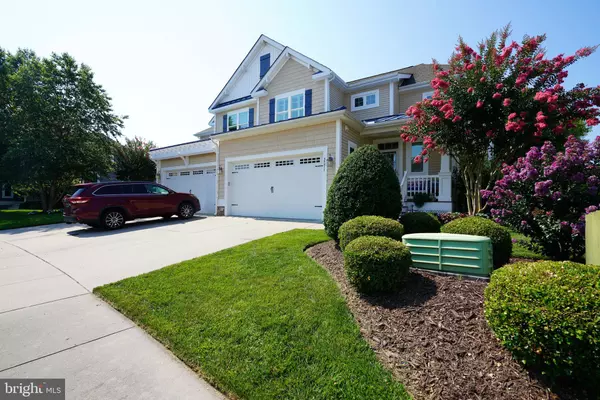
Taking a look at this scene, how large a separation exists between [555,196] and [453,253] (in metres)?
1.74

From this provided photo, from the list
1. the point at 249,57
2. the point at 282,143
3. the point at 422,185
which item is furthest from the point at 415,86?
the point at 249,57

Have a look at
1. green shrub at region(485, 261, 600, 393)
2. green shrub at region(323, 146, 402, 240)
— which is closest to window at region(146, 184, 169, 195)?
green shrub at region(323, 146, 402, 240)

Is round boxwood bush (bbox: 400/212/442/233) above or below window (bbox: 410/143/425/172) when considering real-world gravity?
below

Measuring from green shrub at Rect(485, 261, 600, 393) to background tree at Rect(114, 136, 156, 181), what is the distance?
20.9m

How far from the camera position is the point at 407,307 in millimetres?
2891

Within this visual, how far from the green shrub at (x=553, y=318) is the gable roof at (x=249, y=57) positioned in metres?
15.3

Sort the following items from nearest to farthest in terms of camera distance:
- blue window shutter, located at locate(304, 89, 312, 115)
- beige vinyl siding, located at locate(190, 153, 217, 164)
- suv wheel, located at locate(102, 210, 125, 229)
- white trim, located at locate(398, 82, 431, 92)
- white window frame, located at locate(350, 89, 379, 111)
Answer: suv wheel, located at locate(102, 210, 125, 229)
white trim, located at locate(398, 82, 431, 92)
blue window shutter, located at locate(304, 89, 312, 115)
white window frame, located at locate(350, 89, 379, 111)
beige vinyl siding, located at locate(190, 153, 217, 164)

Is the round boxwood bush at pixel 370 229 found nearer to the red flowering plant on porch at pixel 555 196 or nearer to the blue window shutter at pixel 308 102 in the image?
the red flowering plant on porch at pixel 555 196

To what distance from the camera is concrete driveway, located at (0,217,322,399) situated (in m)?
2.11

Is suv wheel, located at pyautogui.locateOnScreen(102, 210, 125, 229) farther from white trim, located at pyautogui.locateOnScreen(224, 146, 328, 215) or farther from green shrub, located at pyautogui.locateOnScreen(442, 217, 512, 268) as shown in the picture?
green shrub, located at pyautogui.locateOnScreen(442, 217, 512, 268)

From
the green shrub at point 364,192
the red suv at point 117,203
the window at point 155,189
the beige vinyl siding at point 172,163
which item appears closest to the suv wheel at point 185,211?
the red suv at point 117,203

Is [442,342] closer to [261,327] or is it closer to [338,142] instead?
[261,327]

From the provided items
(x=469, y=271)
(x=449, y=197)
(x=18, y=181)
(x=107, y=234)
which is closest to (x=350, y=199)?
(x=469, y=271)

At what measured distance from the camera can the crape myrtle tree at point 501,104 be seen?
21.1 feet
